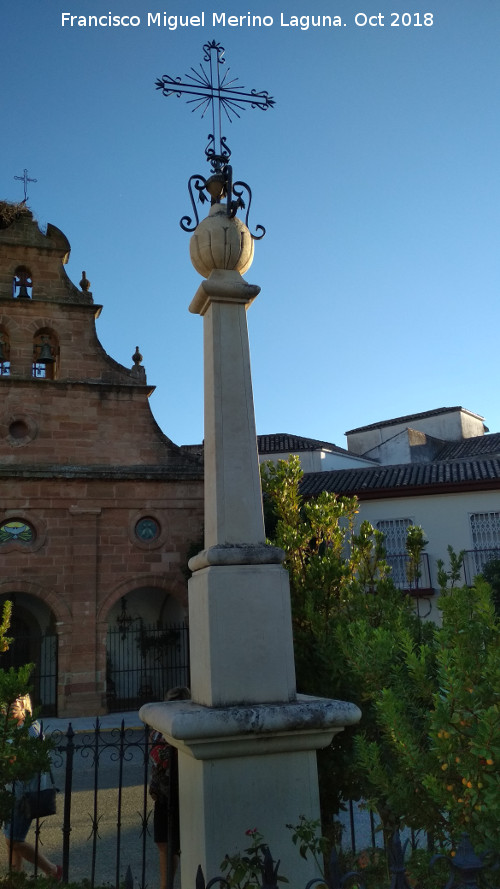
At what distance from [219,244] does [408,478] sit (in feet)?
49.3

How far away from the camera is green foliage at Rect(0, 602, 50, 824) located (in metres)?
3.75

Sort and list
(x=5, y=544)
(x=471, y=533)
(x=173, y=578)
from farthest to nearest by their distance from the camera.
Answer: (x=471, y=533) < (x=173, y=578) < (x=5, y=544)

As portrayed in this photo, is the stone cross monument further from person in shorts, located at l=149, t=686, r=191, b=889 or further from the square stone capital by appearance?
person in shorts, located at l=149, t=686, r=191, b=889

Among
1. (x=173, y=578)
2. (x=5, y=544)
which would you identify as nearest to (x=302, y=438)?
(x=173, y=578)

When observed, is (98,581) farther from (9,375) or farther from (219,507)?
(219,507)

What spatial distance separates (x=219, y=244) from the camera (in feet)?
12.9

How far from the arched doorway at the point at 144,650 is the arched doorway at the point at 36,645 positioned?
4.71 ft

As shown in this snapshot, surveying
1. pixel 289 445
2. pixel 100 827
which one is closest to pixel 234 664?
pixel 100 827

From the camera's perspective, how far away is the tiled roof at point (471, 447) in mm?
24438

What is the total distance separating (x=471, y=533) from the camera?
17141 millimetres

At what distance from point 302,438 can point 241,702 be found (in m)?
23.7

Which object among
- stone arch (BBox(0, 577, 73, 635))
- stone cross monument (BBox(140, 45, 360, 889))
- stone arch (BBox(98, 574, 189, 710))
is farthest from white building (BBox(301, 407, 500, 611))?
stone cross monument (BBox(140, 45, 360, 889))

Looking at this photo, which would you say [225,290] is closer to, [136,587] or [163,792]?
[163,792]

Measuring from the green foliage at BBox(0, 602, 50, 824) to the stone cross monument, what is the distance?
0.77 metres
